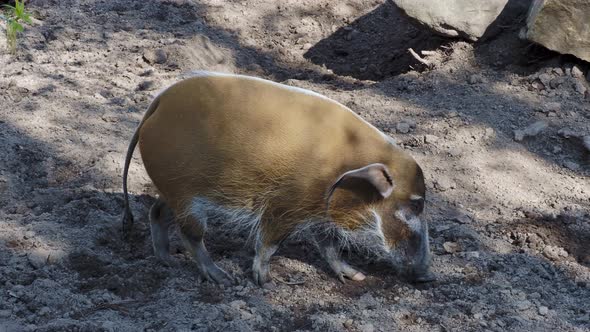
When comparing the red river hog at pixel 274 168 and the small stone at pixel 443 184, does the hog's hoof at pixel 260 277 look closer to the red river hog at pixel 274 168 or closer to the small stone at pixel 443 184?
the red river hog at pixel 274 168

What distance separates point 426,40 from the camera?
5.89m

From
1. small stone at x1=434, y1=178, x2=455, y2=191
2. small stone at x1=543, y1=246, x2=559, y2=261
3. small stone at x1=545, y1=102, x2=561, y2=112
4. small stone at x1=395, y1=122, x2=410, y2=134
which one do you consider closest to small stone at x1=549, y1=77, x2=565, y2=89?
small stone at x1=545, y1=102, x2=561, y2=112

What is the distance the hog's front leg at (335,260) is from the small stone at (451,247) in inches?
18.5

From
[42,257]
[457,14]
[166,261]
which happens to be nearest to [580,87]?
[457,14]

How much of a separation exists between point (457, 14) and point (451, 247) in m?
2.10

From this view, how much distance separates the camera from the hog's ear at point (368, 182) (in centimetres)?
337

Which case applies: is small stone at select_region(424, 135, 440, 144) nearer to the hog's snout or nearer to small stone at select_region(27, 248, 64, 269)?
the hog's snout

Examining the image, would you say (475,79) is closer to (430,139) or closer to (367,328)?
(430,139)

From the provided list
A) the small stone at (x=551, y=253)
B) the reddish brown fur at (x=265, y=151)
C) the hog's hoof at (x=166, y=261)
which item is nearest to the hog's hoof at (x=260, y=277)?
the reddish brown fur at (x=265, y=151)

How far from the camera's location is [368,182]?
346 centimetres

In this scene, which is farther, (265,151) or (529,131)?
(529,131)

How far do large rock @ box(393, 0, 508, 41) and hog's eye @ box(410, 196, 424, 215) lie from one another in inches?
88.3

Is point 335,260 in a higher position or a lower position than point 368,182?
lower

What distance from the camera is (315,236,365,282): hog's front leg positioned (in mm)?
3758
